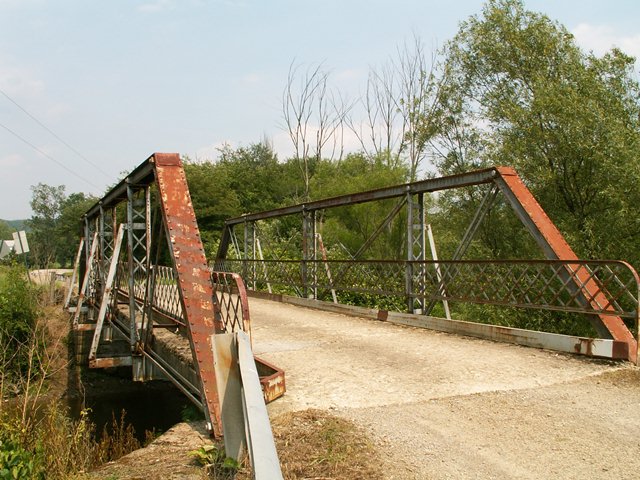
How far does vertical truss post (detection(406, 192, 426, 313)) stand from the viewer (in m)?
11.3

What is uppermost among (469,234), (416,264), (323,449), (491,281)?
(469,234)

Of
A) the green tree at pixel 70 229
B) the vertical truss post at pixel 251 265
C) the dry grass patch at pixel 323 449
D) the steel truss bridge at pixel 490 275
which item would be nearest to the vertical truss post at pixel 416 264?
the steel truss bridge at pixel 490 275

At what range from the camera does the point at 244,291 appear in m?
5.52

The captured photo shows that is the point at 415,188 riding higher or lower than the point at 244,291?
higher

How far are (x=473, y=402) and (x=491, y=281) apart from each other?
6597 millimetres

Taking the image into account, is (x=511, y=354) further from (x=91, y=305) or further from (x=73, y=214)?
(x=73, y=214)

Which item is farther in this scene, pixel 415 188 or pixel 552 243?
pixel 415 188

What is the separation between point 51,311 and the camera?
72.5ft

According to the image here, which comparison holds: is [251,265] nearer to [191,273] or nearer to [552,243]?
[552,243]

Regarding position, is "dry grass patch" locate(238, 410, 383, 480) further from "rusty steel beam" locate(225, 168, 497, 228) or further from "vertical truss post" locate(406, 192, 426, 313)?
"vertical truss post" locate(406, 192, 426, 313)

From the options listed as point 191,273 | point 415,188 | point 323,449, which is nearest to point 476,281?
point 415,188

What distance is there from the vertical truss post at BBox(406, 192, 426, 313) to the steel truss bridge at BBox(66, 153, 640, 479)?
21mm

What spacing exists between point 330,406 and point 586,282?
427 centimetres

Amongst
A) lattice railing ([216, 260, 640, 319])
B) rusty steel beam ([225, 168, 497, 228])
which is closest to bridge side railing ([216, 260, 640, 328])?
lattice railing ([216, 260, 640, 319])
